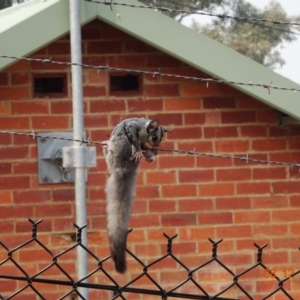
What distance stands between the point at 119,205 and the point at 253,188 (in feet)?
9.83

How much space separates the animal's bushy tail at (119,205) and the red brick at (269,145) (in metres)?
Result: 2.88

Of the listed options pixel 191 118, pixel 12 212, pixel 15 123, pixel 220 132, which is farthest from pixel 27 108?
pixel 220 132

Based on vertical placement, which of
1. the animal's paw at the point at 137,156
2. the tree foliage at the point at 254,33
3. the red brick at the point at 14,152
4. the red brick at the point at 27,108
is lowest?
the animal's paw at the point at 137,156

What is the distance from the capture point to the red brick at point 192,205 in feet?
24.0

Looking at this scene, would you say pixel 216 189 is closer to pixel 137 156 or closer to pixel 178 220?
pixel 178 220

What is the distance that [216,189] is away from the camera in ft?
24.1

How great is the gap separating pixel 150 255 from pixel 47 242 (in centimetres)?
71

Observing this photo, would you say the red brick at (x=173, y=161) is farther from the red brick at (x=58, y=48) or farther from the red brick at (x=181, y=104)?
the red brick at (x=58, y=48)

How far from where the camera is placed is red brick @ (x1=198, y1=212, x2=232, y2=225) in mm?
7320

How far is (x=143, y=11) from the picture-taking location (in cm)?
696

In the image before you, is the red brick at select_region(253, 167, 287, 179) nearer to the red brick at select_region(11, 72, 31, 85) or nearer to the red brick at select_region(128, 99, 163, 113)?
the red brick at select_region(128, 99, 163, 113)

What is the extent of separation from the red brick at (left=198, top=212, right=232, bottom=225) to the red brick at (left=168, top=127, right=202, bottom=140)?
539 mm

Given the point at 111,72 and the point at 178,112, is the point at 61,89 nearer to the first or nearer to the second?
the point at 111,72

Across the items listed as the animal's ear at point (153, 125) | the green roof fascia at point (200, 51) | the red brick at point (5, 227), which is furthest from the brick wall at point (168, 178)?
the animal's ear at point (153, 125)
